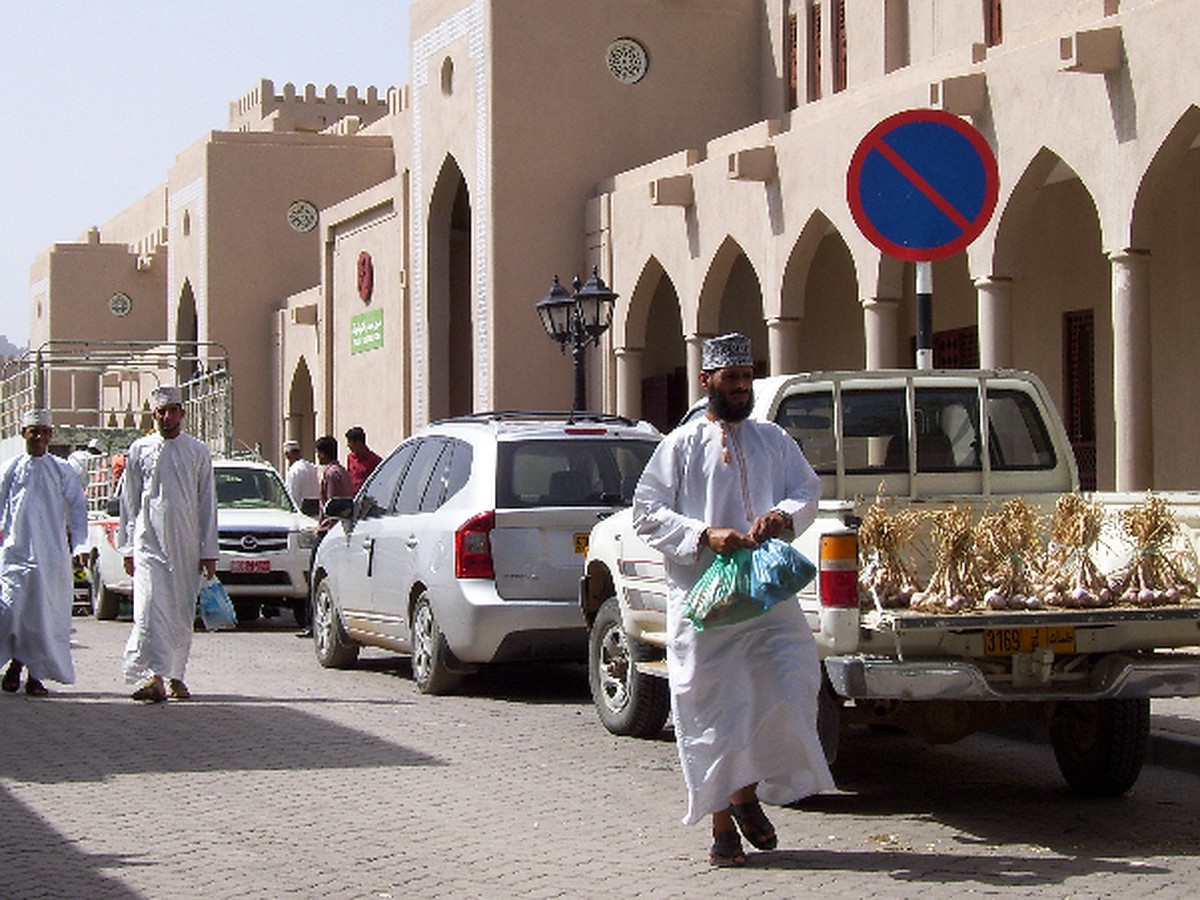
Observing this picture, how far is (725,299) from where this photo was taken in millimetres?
29594

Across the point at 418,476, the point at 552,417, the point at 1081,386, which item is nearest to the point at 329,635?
the point at 418,476

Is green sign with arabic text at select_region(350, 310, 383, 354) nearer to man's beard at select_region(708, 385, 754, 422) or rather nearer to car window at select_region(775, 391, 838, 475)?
car window at select_region(775, 391, 838, 475)

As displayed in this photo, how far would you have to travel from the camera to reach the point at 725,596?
7121 millimetres

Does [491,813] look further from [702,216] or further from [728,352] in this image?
[702,216]

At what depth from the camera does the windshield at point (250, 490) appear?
2138 centimetres

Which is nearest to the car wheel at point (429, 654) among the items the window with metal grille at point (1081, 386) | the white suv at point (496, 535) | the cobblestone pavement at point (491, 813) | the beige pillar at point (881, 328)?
the white suv at point (496, 535)

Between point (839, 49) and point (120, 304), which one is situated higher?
point (839, 49)

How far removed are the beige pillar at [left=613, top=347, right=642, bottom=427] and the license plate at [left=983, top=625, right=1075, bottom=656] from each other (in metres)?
19.6

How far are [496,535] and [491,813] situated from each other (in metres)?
3.87

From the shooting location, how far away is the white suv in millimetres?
12086

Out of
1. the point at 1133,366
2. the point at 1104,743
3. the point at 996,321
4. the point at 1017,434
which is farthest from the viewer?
the point at 996,321

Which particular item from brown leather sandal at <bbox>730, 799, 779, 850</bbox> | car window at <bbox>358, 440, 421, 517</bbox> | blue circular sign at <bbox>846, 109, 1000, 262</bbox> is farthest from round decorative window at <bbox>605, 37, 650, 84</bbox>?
brown leather sandal at <bbox>730, 799, 779, 850</bbox>

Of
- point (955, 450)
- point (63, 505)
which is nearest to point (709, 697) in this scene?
point (955, 450)

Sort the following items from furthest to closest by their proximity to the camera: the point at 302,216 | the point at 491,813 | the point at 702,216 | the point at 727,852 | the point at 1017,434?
the point at 302,216
the point at 702,216
the point at 1017,434
the point at 491,813
the point at 727,852
